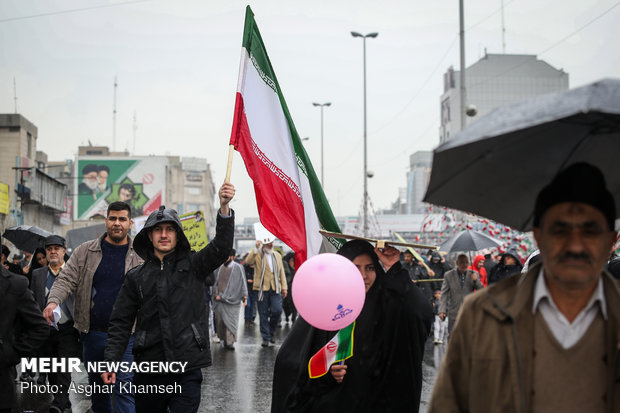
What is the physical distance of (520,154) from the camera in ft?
8.53

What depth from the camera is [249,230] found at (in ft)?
411

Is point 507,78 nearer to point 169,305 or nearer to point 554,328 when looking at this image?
point 169,305

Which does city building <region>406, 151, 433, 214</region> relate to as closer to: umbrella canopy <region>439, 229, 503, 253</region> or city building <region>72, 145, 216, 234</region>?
city building <region>72, 145, 216, 234</region>

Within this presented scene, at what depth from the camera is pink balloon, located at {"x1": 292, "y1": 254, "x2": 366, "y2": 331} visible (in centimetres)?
388

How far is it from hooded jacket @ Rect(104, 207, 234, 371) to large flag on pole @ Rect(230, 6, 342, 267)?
62 centimetres

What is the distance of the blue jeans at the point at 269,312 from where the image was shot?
44.8 feet

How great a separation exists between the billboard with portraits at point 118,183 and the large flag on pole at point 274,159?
77.1m

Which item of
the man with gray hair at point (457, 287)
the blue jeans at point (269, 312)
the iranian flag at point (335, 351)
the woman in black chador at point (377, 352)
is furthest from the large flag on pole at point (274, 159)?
the blue jeans at point (269, 312)

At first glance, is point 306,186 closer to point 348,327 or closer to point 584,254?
point 348,327

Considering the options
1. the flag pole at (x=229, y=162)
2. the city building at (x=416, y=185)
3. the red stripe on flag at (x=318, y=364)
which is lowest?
Answer: the red stripe on flag at (x=318, y=364)

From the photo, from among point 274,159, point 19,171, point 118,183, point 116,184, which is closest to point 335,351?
point 274,159

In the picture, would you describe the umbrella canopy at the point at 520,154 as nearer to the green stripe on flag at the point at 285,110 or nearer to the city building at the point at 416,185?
the green stripe on flag at the point at 285,110

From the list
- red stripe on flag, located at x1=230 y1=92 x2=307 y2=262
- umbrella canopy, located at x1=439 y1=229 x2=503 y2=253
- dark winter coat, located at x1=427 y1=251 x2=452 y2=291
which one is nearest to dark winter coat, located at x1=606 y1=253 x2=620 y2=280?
red stripe on flag, located at x1=230 y1=92 x2=307 y2=262

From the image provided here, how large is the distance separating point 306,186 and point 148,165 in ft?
275
